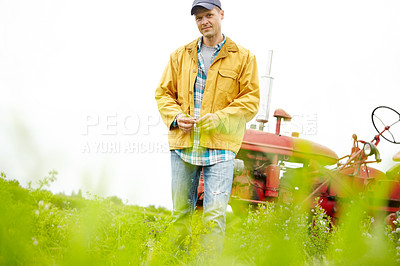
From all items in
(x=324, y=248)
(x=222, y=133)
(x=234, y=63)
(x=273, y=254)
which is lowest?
(x=324, y=248)

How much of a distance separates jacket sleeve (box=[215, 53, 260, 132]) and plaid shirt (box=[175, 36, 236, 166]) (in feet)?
0.59

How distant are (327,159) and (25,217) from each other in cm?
558

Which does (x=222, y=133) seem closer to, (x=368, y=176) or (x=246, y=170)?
(x=246, y=170)

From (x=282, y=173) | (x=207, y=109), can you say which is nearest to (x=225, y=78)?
(x=207, y=109)

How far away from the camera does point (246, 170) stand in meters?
5.26

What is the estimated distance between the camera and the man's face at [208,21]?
2814mm

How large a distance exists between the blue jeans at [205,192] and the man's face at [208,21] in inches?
34.2

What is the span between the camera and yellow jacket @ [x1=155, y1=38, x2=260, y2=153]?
2.77 m

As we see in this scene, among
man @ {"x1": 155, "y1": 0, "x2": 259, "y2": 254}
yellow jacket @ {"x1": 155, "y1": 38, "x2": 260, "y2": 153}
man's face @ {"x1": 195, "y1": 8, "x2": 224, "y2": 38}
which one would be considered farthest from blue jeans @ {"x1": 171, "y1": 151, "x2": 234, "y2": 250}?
man's face @ {"x1": 195, "y1": 8, "x2": 224, "y2": 38}

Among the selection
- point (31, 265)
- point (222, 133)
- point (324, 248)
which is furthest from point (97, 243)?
point (324, 248)

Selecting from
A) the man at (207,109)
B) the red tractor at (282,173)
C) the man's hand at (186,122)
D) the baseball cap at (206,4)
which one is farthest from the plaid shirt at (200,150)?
the red tractor at (282,173)

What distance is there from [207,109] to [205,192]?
1.85 feet

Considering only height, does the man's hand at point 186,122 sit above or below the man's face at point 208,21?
below

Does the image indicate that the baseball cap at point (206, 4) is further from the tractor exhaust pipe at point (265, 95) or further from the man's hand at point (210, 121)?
the tractor exhaust pipe at point (265, 95)
